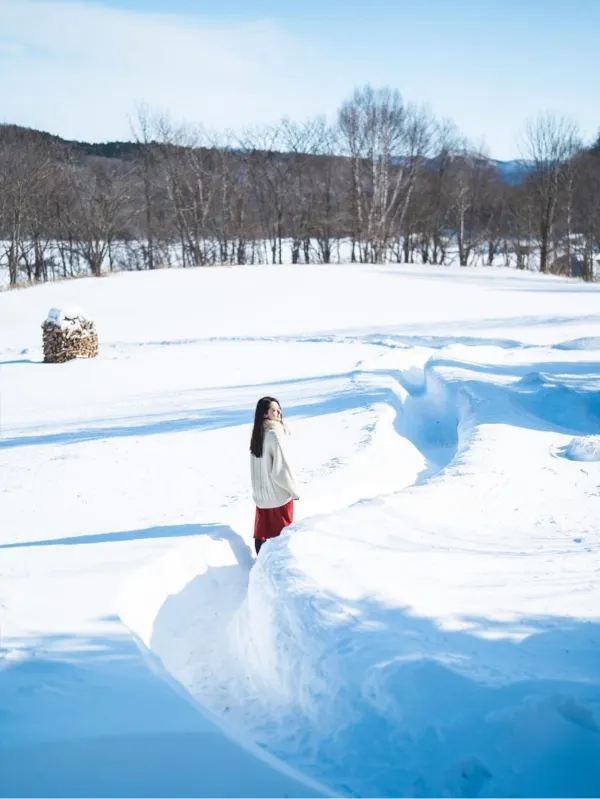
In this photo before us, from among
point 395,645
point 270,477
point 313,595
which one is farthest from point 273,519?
point 395,645

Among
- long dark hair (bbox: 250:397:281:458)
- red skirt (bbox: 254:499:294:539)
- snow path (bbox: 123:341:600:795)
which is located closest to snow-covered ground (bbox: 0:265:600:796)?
snow path (bbox: 123:341:600:795)

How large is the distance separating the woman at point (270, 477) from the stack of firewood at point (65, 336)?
11.3m

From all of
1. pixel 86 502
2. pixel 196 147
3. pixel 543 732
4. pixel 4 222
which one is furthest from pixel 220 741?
pixel 196 147

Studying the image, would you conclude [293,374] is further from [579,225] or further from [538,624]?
[579,225]

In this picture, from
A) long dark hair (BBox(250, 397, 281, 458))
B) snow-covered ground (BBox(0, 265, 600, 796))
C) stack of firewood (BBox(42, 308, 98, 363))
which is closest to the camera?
snow-covered ground (BBox(0, 265, 600, 796))

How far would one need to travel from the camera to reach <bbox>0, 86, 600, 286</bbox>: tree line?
40.8 metres

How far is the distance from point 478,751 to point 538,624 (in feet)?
3.25

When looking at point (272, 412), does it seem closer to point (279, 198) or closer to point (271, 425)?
point (271, 425)

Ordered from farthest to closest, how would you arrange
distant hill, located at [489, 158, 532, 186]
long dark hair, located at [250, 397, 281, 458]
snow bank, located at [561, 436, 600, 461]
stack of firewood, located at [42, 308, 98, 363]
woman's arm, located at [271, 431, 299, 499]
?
distant hill, located at [489, 158, 532, 186]
stack of firewood, located at [42, 308, 98, 363]
snow bank, located at [561, 436, 600, 461]
long dark hair, located at [250, 397, 281, 458]
woman's arm, located at [271, 431, 299, 499]

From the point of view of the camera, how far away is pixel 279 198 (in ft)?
144

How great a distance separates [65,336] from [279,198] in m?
30.1

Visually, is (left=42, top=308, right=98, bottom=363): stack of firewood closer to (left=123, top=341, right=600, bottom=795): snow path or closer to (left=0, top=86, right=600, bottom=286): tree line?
(left=123, top=341, right=600, bottom=795): snow path

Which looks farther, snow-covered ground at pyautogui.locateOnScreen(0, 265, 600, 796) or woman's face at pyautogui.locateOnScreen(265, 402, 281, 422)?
woman's face at pyautogui.locateOnScreen(265, 402, 281, 422)

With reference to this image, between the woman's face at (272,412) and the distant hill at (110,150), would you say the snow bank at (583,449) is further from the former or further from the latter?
the distant hill at (110,150)
